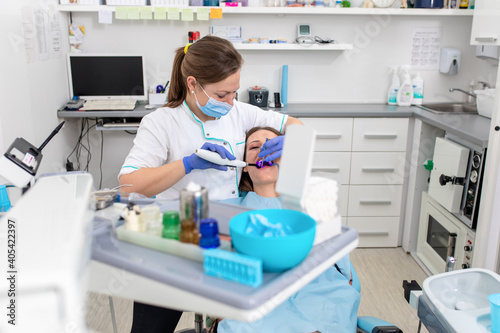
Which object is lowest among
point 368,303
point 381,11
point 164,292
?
point 368,303

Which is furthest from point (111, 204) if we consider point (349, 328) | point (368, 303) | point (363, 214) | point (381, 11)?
point (381, 11)

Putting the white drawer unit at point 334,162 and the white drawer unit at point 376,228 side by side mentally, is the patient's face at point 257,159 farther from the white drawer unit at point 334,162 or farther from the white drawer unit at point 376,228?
the white drawer unit at point 376,228

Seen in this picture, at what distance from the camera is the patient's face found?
187 cm

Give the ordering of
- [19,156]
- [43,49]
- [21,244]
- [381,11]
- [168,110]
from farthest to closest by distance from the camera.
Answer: [381,11]
[43,49]
[168,110]
[19,156]
[21,244]

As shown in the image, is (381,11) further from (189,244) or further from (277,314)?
(189,244)

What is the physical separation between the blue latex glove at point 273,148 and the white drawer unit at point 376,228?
5.55ft

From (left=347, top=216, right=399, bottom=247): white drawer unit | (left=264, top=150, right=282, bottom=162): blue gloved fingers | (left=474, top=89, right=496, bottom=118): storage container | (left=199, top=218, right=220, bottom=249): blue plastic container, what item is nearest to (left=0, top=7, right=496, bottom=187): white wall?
(left=474, top=89, right=496, bottom=118): storage container

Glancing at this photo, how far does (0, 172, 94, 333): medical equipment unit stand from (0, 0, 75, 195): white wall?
1.30 metres

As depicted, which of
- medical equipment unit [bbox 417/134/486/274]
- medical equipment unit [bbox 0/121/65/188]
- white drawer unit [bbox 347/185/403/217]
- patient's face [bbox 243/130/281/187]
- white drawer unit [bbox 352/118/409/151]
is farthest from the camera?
white drawer unit [bbox 347/185/403/217]

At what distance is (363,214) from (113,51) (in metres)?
2.22

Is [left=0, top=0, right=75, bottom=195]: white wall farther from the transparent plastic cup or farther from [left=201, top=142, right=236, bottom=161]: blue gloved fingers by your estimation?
the transparent plastic cup

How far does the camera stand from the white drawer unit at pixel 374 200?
322cm

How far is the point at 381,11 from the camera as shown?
127 inches

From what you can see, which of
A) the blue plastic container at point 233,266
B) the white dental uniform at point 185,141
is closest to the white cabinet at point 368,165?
the white dental uniform at point 185,141
